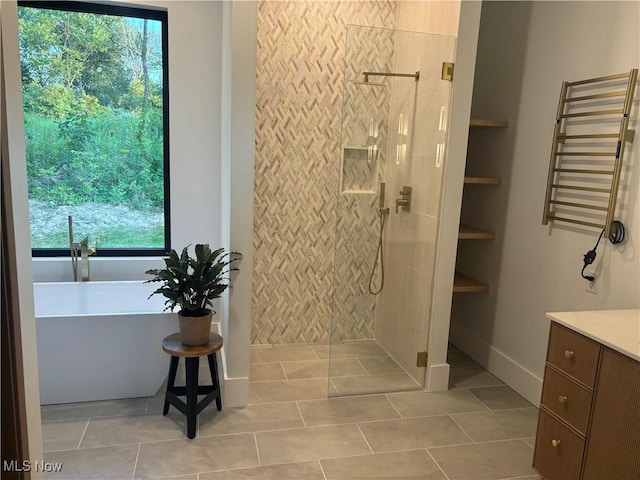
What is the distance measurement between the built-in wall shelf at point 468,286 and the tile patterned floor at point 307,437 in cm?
66

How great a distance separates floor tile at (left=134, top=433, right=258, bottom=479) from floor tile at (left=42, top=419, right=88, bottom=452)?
36 cm

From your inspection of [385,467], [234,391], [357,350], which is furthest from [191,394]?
[357,350]

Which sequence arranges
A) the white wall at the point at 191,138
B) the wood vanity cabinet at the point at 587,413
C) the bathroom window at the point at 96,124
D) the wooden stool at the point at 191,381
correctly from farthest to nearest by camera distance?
the white wall at the point at 191,138
the bathroom window at the point at 96,124
the wooden stool at the point at 191,381
the wood vanity cabinet at the point at 587,413

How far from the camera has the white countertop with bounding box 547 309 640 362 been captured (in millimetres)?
1785

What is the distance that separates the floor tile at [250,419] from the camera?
8.55ft

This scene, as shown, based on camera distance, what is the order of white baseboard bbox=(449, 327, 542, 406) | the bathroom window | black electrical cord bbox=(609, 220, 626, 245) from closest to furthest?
1. black electrical cord bbox=(609, 220, 626, 245)
2. white baseboard bbox=(449, 327, 542, 406)
3. the bathroom window

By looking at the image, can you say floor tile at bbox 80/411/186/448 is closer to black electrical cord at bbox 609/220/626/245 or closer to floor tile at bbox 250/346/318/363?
floor tile at bbox 250/346/318/363

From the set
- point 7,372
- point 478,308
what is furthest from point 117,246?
point 478,308

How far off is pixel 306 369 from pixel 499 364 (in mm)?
1366

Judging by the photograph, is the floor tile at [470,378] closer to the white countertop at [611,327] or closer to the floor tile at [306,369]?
the floor tile at [306,369]

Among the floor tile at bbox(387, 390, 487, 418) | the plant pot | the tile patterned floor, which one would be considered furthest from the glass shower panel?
the plant pot

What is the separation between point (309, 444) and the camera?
2504 millimetres

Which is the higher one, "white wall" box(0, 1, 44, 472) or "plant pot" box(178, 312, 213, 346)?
"white wall" box(0, 1, 44, 472)

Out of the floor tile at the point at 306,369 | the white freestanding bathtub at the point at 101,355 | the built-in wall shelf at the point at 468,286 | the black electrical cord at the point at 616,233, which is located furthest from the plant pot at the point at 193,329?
the black electrical cord at the point at 616,233
